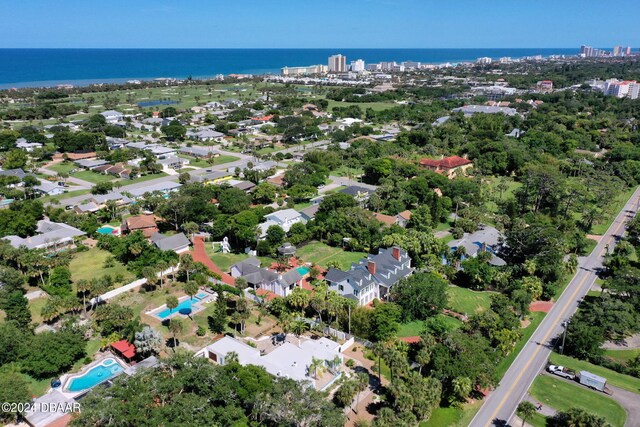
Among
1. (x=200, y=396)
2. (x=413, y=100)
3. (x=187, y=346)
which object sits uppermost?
(x=413, y=100)

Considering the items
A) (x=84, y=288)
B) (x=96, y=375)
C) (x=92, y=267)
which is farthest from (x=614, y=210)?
(x=92, y=267)

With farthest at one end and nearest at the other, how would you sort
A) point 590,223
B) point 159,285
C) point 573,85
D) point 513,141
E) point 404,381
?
point 573,85 < point 513,141 < point 590,223 < point 159,285 < point 404,381

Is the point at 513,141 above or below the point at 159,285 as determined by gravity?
above

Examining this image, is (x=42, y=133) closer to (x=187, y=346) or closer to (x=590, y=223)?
(x=187, y=346)

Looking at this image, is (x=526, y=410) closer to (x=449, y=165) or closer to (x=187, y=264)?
(x=187, y=264)

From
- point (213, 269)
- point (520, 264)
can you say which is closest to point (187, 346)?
point (213, 269)

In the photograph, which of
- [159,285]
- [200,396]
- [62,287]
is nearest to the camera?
[200,396]

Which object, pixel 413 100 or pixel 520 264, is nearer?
pixel 520 264
